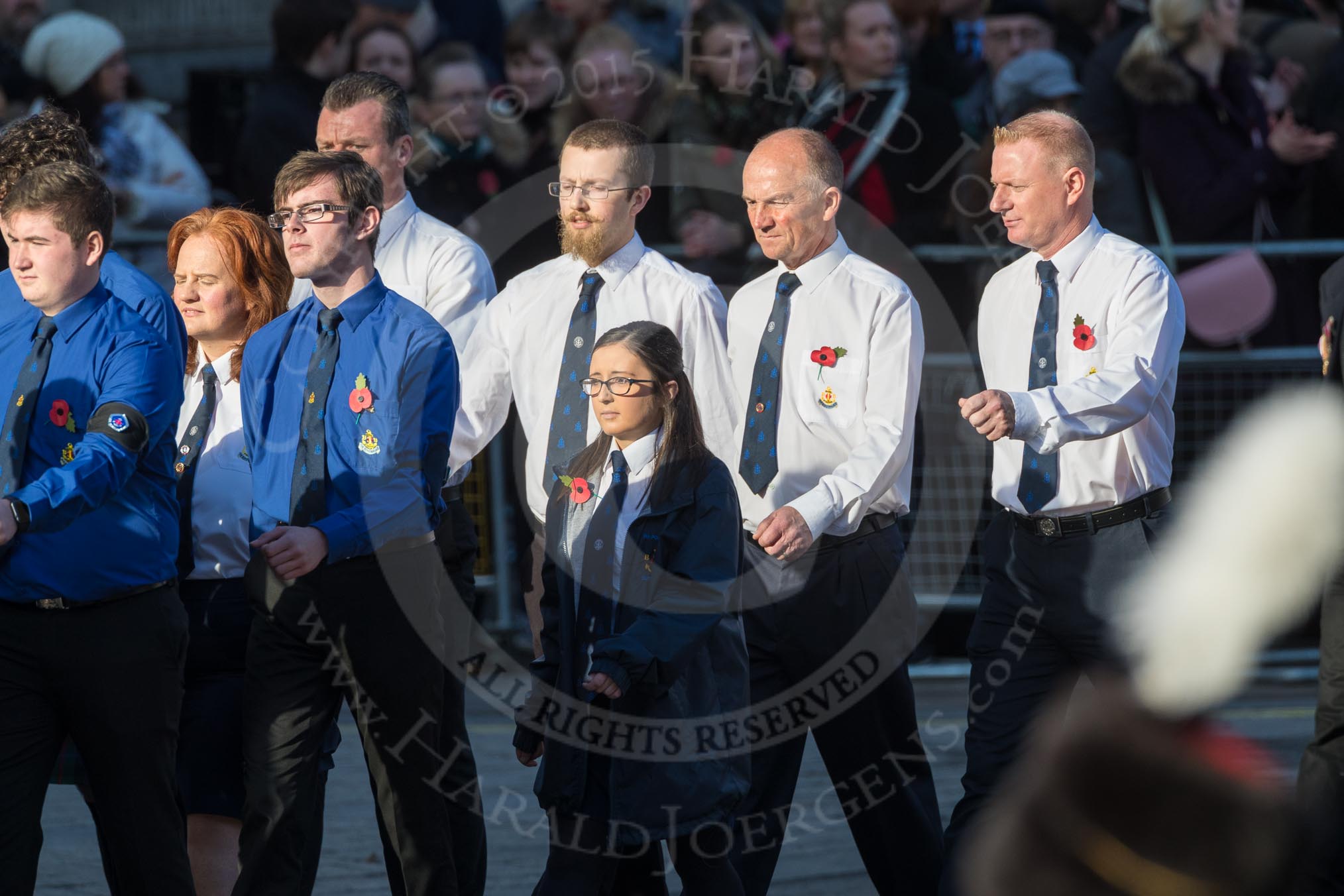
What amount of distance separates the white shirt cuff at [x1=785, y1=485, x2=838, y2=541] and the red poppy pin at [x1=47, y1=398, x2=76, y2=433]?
6.39 feet

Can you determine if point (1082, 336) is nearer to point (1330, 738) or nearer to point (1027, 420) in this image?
point (1027, 420)

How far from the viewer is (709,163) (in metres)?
8.49

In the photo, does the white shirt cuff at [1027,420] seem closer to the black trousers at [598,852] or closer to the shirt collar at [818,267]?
the shirt collar at [818,267]

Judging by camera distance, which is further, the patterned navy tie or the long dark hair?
the patterned navy tie

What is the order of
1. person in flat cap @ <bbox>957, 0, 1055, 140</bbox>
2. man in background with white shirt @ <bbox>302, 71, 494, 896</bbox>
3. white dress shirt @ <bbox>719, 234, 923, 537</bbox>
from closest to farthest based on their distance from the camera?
1. white dress shirt @ <bbox>719, 234, 923, 537</bbox>
2. man in background with white shirt @ <bbox>302, 71, 494, 896</bbox>
3. person in flat cap @ <bbox>957, 0, 1055, 140</bbox>

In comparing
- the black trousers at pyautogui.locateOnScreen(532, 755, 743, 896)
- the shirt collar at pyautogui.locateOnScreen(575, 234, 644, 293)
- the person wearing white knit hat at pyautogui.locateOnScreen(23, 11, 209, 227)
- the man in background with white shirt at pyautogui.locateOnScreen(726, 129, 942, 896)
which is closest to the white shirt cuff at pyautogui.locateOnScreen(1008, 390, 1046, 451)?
the man in background with white shirt at pyautogui.locateOnScreen(726, 129, 942, 896)

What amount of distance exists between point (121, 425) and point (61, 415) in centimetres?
25

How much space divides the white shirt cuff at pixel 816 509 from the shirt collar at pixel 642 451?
1.61ft

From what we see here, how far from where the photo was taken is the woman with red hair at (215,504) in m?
5.12

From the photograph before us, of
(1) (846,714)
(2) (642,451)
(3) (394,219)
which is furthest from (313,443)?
(1) (846,714)

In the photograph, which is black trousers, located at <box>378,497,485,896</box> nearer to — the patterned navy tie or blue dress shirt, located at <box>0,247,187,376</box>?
the patterned navy tie

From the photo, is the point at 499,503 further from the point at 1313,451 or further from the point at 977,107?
the point at 1313,451

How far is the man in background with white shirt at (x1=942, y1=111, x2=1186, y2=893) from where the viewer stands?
509 centimetres

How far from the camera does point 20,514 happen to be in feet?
13.4
